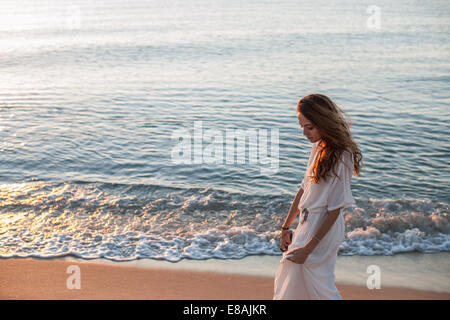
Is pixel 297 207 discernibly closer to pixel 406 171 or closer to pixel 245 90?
pixel 406 171

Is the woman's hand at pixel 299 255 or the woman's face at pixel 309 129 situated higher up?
the woman's face at pixel 309 129

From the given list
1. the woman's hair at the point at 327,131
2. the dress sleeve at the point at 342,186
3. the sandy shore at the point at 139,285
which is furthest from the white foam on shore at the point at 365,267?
the woman's hair at the point at 327,131

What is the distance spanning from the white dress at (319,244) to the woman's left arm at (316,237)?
3 cm

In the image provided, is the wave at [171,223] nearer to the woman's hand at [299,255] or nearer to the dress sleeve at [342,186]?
the woman's hand at [299,255]

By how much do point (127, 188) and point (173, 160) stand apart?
1.87 m

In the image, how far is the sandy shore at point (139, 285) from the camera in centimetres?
527

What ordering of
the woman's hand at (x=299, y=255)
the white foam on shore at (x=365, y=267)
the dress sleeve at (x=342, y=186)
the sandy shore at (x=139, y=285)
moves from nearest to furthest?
the dress sleeve at (x=342, y=186) → the woman's hand at (x=299, y=255) → the sandy shore at (x=139, y=285) → the white foam on shore at (x=365, y=267)

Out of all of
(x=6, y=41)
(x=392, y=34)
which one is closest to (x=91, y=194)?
(x=392, y=34)

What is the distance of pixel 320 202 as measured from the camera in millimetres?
3070

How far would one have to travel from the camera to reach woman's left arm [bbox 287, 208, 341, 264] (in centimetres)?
304

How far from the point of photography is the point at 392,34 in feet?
90.0

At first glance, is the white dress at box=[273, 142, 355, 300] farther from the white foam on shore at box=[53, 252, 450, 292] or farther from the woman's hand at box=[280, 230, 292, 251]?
the white foam on shore at box=[53, 252, 450, 292]

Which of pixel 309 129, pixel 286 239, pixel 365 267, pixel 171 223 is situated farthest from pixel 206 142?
pixel 309 129

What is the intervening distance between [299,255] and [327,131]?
836 mm
